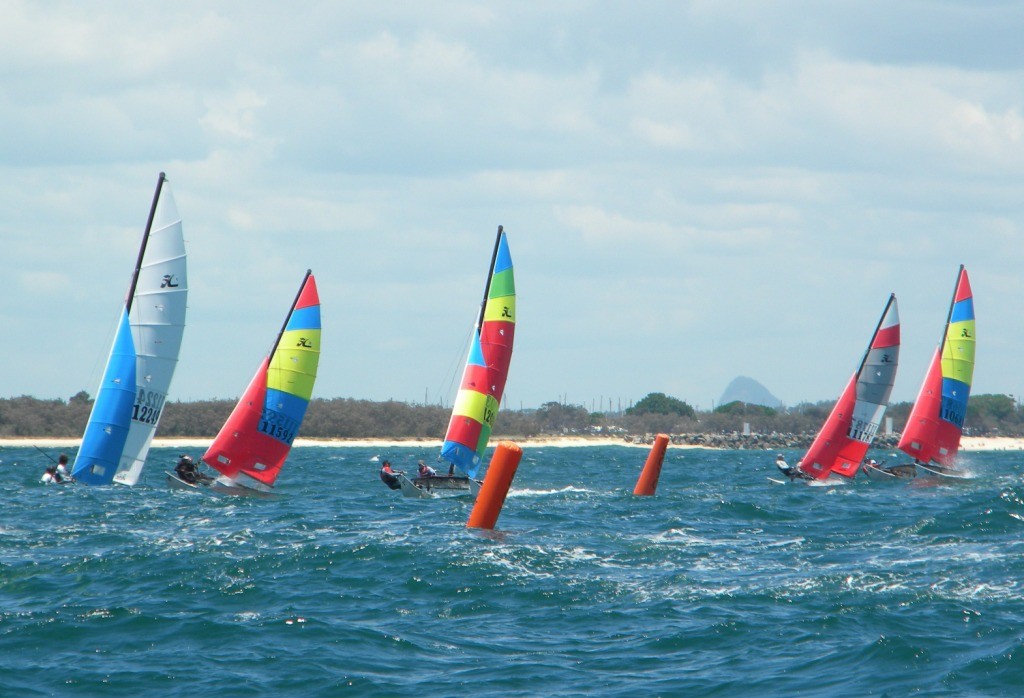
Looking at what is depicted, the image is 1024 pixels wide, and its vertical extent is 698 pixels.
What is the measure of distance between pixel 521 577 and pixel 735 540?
719 cm

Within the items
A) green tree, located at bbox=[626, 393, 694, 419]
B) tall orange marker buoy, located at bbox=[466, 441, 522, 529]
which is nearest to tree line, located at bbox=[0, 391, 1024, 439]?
green tree, located at bbox=[626, 393, 694, 419]

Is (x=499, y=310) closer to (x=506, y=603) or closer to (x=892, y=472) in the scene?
(x=892, y=472)

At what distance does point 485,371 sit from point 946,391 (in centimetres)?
2117

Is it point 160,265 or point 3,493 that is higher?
point 160,265

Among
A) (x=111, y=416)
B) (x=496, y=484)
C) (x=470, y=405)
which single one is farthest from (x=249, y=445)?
(x=496, y=484)

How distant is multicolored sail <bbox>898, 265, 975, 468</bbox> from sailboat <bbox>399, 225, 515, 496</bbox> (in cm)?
1905

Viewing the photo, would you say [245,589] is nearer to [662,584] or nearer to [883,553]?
[662,584]

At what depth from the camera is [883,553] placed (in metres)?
23.0

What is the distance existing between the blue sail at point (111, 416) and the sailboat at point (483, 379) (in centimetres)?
822

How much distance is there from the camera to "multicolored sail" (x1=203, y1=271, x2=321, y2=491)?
35062 millimetres

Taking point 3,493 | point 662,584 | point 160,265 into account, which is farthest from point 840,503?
point 3,493

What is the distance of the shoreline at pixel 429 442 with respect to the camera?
9131cm

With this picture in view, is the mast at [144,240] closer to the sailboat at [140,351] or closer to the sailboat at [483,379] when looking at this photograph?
the sailboat at [140,351]

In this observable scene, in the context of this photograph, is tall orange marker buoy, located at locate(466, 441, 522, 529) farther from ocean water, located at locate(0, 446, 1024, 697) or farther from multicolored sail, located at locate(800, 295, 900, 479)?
multicolored sail, located at locate(800, 295, 900, 479)
